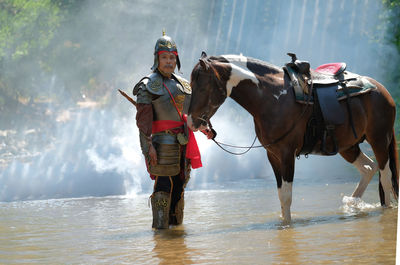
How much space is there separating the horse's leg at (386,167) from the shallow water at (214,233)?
197 millimetres

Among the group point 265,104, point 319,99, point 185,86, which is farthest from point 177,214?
point 319,99

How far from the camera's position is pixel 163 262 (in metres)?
4.23

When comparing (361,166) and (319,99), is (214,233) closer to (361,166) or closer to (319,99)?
(319,99)

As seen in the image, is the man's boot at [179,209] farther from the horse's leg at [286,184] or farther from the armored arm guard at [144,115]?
the horse's leg at [286,184]

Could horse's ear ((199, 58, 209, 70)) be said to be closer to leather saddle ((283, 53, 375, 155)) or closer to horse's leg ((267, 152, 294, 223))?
leather saddle ((283, 53, 375, 155))

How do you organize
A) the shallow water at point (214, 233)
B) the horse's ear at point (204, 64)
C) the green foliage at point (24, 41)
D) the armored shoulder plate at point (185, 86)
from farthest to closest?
the green foliage at point (24, 41)
the armored shoulder plate at point (185, 86)
the horse's ear at point (204, 64)
the shallow water at point (214, 233)

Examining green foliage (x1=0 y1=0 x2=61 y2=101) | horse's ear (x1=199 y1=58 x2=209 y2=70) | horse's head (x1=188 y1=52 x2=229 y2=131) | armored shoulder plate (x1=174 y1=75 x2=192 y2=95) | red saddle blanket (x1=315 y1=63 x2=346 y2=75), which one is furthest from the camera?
green foliage (x1=0 y1=0 x2=61 y2=101)

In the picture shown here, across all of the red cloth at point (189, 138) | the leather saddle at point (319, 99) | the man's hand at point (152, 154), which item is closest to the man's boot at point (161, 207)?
the man's hand at point (152, 154)

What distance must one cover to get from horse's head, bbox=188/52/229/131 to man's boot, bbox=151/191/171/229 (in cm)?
72

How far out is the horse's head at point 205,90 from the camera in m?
5.50

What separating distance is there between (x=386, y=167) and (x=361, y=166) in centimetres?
35

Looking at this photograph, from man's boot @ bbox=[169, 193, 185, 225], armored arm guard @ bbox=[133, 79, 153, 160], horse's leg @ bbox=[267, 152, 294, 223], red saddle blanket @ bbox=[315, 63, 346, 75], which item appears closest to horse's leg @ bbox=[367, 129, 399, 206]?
red saddle blanket @ bbox=[315, 63, 346, 75]

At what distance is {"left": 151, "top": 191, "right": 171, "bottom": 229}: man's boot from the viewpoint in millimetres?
5621

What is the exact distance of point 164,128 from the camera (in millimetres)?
5648
